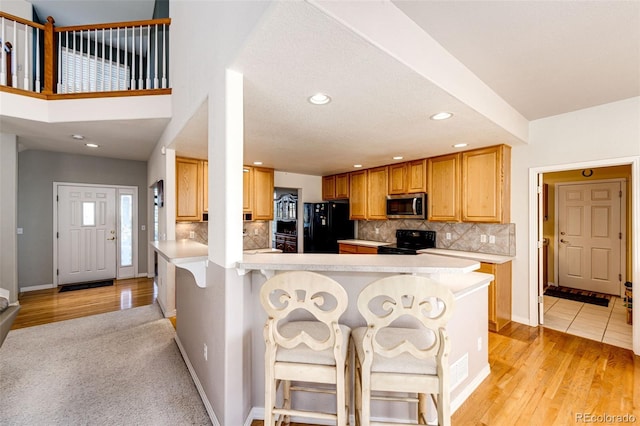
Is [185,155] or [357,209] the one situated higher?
[185,155]

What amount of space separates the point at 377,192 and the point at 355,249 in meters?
1.10

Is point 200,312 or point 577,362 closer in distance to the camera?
point 200,312

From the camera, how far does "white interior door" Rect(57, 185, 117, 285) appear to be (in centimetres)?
491

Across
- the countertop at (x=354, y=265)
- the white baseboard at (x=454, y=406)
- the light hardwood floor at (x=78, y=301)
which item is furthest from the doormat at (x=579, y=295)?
the light hardwood floor at (x=78, y=301)

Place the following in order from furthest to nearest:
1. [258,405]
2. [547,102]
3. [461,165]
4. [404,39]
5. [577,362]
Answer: [461,165]
[547,102]
[577,362]
[258,405]
[404,39]

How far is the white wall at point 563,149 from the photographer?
268 centimetres

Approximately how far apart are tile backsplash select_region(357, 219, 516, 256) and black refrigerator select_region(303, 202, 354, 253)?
2.77 ft

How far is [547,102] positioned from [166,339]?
4680 mm

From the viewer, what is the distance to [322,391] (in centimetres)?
162

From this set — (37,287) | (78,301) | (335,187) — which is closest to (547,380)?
(335,187)

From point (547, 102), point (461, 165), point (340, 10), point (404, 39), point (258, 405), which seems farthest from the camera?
point (461, 165)

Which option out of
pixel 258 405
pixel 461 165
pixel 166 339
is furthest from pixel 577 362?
pixel 166 339

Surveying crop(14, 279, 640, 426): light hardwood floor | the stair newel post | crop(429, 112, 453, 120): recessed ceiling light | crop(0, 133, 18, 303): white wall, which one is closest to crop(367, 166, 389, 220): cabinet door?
crop(429, 112, 453, 120): recessed ceiling light

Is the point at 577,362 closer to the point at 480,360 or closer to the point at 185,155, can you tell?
the point at 480,360
